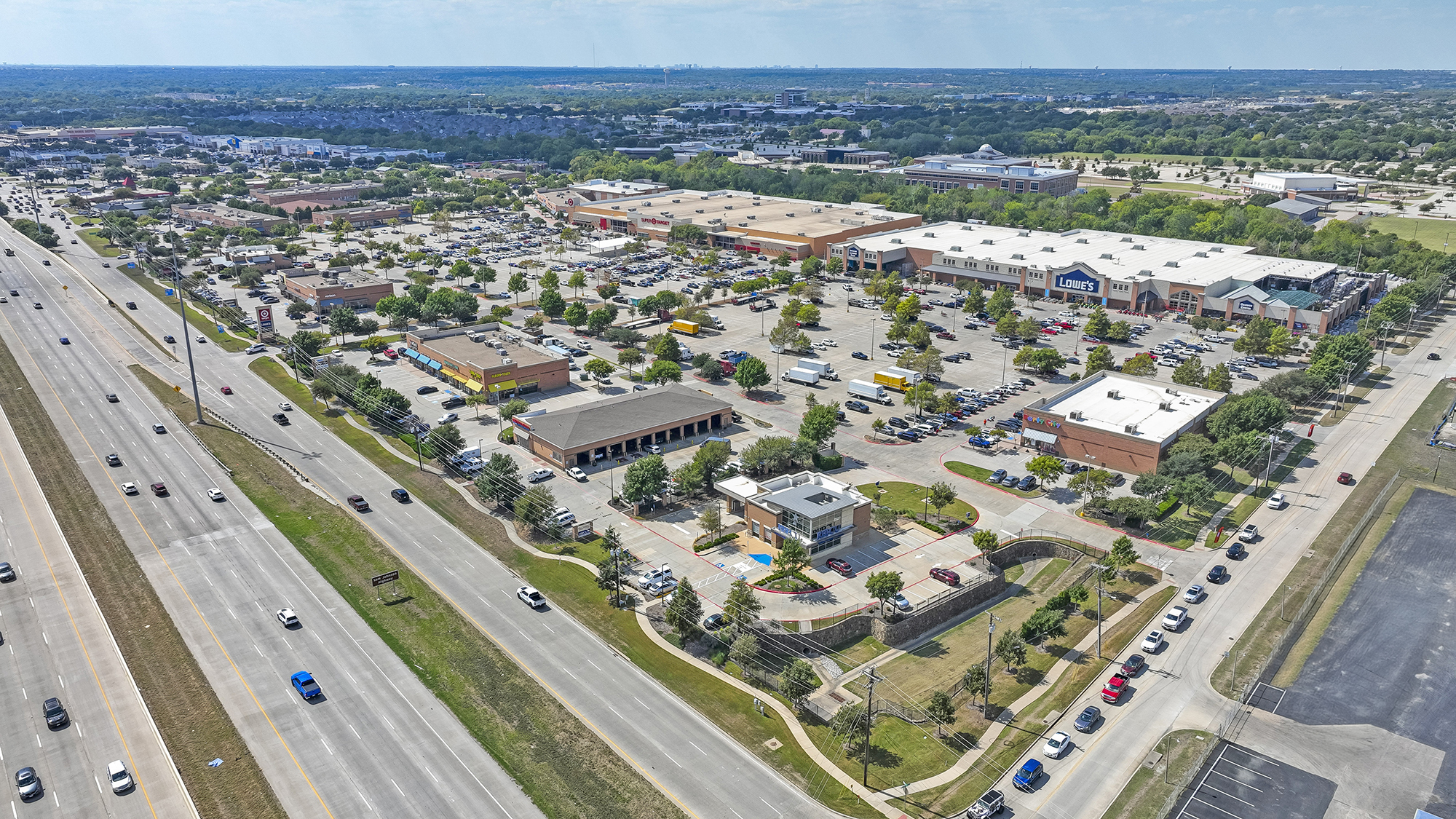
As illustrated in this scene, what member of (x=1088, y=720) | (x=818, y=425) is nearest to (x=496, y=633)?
(x=1088, y=720)

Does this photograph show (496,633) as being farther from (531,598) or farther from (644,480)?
(644,480)

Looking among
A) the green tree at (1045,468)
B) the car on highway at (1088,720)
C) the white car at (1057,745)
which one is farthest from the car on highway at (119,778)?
the green tree at (1045,468)

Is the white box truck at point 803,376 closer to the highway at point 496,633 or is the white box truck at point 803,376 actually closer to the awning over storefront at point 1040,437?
the awning over storefront at point 1040,437

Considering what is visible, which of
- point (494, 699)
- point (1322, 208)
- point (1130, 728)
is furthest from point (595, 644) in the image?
point (1322, 208)

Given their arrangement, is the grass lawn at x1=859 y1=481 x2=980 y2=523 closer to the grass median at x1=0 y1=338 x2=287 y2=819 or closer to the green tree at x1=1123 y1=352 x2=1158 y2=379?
the green tree at x1=1123 y1=352 x2=1158 y2=379

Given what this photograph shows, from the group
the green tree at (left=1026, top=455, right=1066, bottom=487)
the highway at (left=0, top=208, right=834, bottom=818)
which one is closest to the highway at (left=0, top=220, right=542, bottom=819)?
the highway at (left=0, top=208, right=834, bottom=818)

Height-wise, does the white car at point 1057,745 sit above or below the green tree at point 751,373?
below
